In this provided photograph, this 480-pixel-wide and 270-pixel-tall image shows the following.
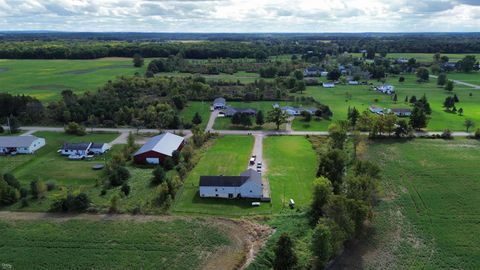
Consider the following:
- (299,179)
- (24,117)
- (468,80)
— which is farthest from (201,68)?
(299,179)


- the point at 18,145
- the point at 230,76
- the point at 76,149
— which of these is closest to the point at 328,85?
the point at 230,76

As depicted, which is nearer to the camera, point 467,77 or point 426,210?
point 426,210

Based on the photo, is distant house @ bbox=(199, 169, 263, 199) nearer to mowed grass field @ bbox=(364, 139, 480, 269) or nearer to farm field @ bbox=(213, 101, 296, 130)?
mowed grass field @ bbox=(364, 139, 480, 269)

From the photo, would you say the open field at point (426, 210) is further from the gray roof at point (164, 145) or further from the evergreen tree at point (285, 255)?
the gray roof at point (164, 145)

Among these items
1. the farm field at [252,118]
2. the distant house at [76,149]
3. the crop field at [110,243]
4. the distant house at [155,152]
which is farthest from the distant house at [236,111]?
the crop field at [110,243]

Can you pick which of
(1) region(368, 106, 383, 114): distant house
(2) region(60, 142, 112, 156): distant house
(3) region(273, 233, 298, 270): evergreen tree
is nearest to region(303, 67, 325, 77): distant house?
(1) region(368, 106, 383, 114): distant house

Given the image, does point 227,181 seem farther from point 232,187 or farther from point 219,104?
point 219,104
